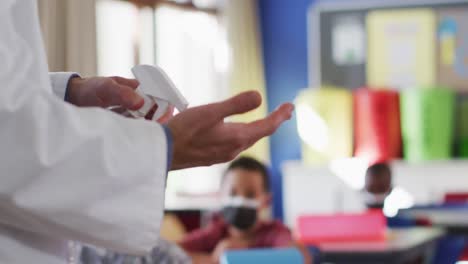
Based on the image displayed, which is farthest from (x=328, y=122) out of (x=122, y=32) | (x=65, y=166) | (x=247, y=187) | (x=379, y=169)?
(x=65, y=166)

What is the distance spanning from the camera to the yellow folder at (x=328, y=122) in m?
6.62

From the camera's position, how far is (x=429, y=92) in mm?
6383

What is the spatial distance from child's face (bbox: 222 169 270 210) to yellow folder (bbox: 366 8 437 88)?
371 cm

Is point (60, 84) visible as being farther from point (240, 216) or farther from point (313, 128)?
point (313, 128)

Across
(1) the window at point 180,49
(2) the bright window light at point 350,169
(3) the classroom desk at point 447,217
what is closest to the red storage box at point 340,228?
(3) the classroom desk at point 447,217

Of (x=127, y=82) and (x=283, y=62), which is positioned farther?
(x=283, y=62)

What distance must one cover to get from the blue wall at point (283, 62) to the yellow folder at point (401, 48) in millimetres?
795

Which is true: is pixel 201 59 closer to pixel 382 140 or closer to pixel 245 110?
pixel 382 140

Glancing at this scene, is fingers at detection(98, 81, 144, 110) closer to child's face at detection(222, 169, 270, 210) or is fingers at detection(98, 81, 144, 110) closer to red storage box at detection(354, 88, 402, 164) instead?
child's face at detection(222, 169, 270, 210)

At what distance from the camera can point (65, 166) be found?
0.82 metres

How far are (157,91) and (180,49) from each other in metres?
5.44

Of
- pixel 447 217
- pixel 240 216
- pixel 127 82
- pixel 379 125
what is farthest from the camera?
pixel 379 125

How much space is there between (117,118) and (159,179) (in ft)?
0.28

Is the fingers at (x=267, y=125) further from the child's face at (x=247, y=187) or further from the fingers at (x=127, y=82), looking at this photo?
the child's face at (x=247, y=187)
